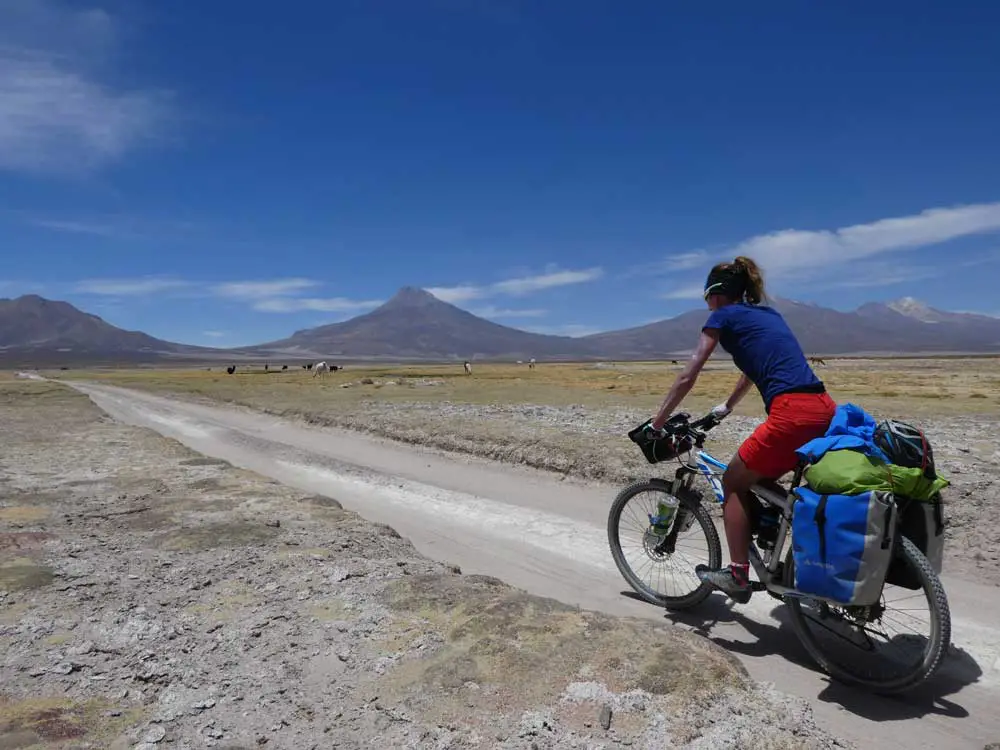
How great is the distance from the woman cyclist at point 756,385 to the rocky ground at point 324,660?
1.12 meters

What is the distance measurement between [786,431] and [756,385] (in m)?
0.47

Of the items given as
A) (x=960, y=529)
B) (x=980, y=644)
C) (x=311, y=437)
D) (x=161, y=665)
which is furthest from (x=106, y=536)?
(x=311, y=437)

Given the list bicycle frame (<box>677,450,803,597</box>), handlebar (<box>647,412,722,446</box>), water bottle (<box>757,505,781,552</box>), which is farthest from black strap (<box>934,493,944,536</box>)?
handlebar (<box>647,412,722,446</box>)

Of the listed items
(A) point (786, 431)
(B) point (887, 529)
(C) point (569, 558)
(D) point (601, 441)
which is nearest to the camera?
(B) point (887, 529)

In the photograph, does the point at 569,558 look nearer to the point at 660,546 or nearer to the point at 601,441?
the point at 660,546

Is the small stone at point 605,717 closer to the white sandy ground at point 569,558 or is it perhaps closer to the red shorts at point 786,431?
the white sandy ground at point 569,558

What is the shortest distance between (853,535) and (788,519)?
0.76 m

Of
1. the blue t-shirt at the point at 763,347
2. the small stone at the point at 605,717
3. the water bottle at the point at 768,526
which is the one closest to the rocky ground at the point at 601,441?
the water bottle at the point at 768,526

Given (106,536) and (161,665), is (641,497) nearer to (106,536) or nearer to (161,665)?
(161,665)

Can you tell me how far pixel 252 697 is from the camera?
390 centimetres

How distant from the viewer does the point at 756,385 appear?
5.00 metres

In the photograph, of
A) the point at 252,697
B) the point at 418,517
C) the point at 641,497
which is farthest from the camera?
the point at 418,517

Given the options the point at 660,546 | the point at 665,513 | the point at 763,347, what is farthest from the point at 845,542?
the point at 660,546

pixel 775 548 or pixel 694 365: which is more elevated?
pixel 694 365
